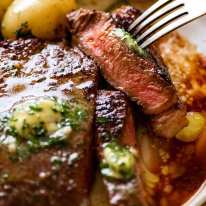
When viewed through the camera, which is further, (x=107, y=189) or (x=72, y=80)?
(x=72, y=80)

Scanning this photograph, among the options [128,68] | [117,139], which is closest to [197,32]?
[128,68]

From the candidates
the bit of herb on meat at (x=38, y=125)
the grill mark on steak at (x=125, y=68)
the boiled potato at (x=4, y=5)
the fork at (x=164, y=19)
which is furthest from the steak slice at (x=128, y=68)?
the boiled potato at (x=4, y=5)

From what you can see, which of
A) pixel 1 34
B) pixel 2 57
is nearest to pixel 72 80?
pixel 2 57

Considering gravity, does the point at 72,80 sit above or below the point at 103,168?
above

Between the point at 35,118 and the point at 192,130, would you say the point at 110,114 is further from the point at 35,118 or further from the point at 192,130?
the point at 192,130

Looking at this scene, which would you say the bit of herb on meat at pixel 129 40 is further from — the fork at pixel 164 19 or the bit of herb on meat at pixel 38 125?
the bit of herb on meat at pixel 38 125

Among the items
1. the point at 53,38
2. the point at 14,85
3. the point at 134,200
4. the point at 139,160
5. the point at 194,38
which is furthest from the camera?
the point at 194,38

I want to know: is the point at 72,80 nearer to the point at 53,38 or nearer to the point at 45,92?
the point at 45,92
